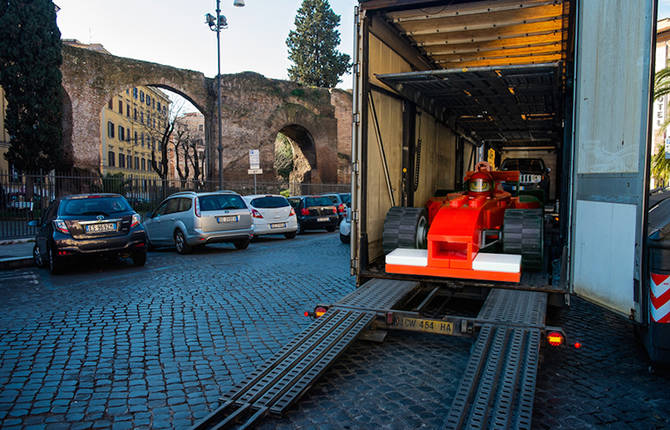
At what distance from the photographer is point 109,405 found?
3.85 metres

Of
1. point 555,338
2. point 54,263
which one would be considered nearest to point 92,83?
point 54,263

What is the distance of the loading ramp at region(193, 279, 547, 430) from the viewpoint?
3311mm

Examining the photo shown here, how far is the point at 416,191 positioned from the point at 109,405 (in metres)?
6.93

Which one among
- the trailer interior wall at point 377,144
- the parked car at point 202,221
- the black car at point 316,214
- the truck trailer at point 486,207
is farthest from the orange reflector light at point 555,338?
the black car at point 316,214

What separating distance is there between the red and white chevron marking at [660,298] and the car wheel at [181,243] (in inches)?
426

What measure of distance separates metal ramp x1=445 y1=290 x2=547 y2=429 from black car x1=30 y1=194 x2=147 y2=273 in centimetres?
Result: 781

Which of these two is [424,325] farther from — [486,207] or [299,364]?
[486,207]

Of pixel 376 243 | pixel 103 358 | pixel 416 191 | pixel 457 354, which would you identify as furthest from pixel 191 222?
pixel 457 354

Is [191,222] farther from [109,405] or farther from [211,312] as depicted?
[109,405]

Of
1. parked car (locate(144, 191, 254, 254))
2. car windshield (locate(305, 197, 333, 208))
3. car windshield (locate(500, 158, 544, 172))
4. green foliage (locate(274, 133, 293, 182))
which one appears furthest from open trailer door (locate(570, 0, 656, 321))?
green foliage (locate(274, 133, 293, 182))

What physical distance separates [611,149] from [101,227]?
9024 mm

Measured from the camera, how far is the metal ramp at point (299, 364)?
11.4 ft

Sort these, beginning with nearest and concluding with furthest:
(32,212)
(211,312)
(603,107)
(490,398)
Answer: (490,398) → (603,107) → (211,312) → (32,212)

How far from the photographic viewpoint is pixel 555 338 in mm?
4152
